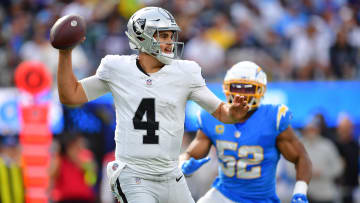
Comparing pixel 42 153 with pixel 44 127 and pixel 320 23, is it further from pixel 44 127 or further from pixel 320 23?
pixel 320 23

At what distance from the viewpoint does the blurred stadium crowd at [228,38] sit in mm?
10344

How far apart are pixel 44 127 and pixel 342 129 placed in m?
3.69

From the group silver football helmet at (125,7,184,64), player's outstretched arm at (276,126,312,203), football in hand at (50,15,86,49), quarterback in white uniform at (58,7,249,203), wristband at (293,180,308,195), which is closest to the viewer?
football in hand at (50,15,86,49)

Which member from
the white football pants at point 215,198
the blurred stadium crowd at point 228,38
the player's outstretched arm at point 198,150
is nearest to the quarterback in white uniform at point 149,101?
the player's outstretched arm at point 198,150

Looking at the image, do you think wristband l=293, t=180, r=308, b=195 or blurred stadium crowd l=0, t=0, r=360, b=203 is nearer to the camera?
wristband l=293, t=180, r=308, b=195

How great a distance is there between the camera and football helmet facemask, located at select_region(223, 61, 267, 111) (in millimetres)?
5703

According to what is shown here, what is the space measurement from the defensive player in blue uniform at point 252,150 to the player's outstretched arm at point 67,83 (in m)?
1.22

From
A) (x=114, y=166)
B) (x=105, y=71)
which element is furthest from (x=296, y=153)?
(x=105, y=71)

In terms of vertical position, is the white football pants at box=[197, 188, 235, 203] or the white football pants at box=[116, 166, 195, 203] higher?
the white football pants at box=[116, 166, 195, 203]

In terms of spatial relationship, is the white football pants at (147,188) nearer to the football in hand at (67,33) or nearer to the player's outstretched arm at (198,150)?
the player's outstretched arm at (198,150)

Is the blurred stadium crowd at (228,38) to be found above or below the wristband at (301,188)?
above

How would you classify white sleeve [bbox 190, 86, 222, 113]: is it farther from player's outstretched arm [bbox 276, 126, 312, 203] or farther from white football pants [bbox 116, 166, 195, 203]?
player's outstretched arm [bbox 276, 126, 312, 203]

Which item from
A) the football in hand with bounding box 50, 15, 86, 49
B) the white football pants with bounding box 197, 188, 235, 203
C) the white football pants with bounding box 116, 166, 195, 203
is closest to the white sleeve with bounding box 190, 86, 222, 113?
the white football pants with bounding box 116, 166, 195, 203

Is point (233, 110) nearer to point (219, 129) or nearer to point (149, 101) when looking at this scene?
point (149, 101)
